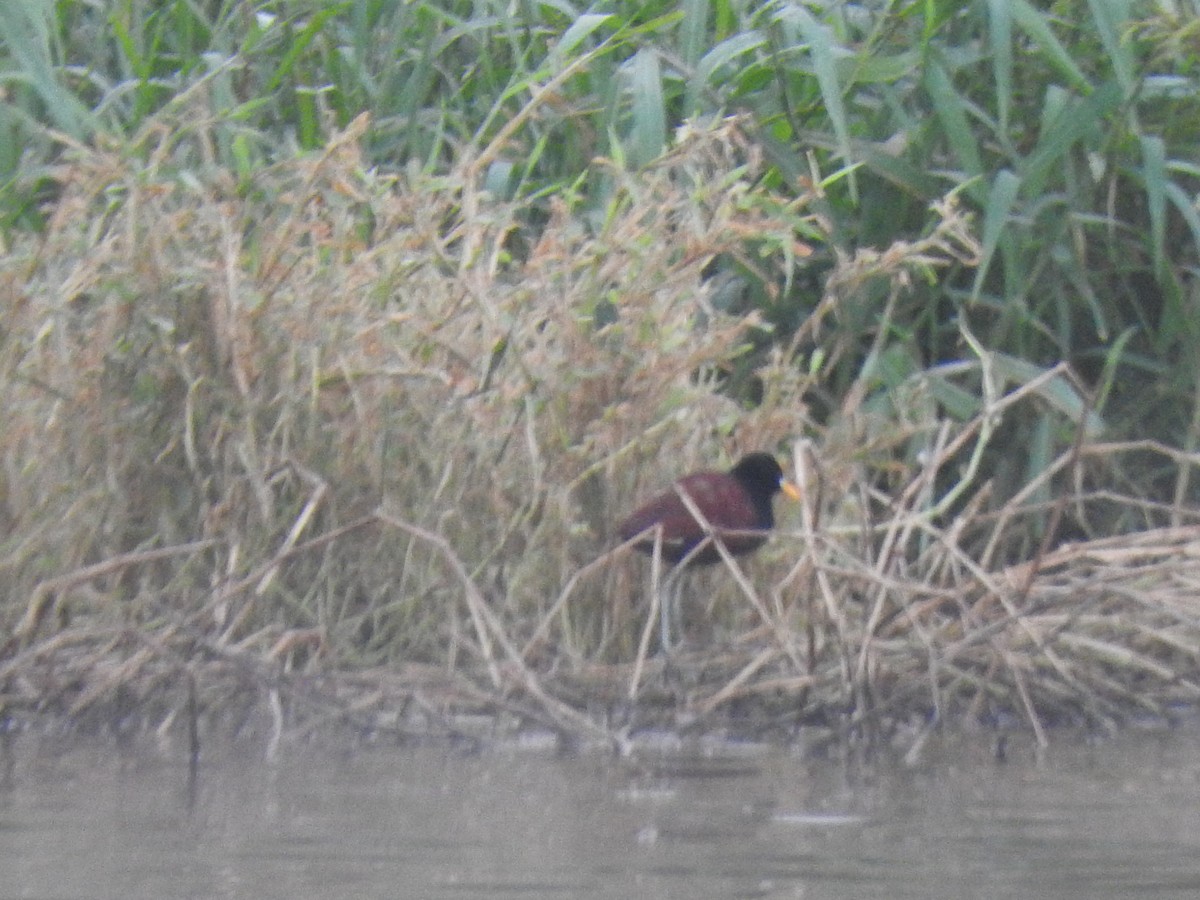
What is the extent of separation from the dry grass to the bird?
0.11m

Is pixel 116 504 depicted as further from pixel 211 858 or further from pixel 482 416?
pixel 211 858

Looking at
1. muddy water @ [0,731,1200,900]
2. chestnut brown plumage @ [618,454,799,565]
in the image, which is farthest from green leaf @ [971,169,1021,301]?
muddy water @ [0,731,1200,900]

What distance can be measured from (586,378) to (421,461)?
482 millimetres

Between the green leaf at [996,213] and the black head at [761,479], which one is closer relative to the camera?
the black head at [761,479]

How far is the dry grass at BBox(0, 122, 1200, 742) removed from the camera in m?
6.38

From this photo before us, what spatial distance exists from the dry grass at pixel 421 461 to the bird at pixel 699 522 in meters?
0.11

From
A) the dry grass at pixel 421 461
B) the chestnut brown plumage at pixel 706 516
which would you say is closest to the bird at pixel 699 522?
the chestnut brown plumage at pixel 706 516

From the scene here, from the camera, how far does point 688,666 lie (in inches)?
256

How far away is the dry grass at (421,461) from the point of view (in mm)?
6379

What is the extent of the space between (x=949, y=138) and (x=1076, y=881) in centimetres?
376

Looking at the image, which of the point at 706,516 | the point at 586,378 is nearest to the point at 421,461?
the point at 586,378

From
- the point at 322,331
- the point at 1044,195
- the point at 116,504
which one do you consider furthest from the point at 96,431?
the point at 1044,195

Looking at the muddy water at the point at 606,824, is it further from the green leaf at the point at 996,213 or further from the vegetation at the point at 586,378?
the green leaf at the point at 996,213

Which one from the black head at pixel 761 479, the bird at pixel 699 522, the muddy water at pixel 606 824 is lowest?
the muddy water at pixel 606 824
